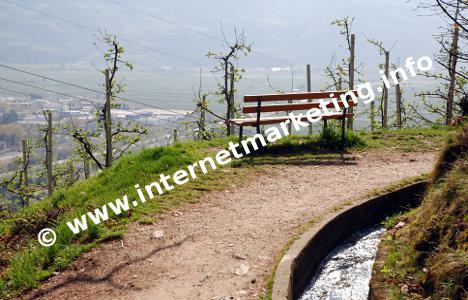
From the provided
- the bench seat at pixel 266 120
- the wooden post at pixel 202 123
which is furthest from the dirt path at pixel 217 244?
the wooden post at pixel 202 123

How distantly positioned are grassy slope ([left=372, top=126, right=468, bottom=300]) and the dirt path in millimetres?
1155

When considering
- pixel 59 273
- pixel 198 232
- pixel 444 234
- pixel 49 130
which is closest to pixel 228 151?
pixel 198 232

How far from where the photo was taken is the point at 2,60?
154m

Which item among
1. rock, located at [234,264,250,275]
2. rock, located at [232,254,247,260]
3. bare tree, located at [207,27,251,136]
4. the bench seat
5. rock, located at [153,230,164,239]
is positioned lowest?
rock, located at [234,264,250,275]

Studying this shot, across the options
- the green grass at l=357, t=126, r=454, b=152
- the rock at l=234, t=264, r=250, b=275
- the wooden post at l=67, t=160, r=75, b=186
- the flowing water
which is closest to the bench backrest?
the green grass at l=357, t=126, r=454, b=152

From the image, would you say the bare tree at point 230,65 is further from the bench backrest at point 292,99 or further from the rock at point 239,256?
the rock at point 239,256

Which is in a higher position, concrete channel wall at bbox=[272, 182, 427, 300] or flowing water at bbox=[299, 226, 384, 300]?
concrete channel wall at bbox=[272, 182, 427, 300]

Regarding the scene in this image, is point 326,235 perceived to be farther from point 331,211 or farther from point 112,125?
point 112,125

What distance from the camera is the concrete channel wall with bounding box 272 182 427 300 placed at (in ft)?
16.3

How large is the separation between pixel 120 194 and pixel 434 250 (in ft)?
14.4

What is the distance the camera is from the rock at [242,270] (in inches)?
204

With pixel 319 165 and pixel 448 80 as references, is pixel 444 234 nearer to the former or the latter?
pixel 319 165

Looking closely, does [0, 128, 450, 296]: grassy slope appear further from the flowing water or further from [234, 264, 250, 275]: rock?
the flowing water

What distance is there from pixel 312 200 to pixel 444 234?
107 inches
